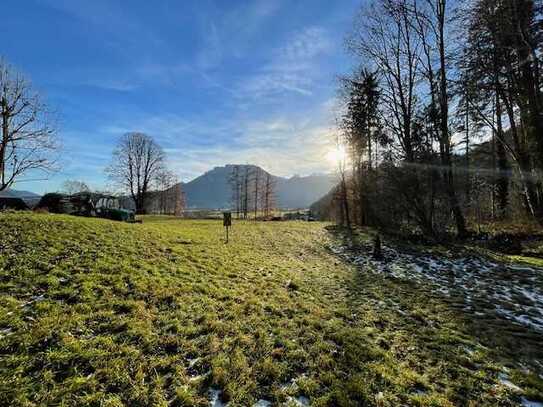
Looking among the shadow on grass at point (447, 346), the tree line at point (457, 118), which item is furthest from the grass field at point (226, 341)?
the tree line at point (457, 118)

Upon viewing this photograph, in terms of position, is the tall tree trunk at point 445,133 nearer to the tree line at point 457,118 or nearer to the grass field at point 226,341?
the tree line at point 457,118

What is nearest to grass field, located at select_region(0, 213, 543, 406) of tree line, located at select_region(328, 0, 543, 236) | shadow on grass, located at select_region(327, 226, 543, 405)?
shadow on grass, located at select_region(327, 226, 543, 405)

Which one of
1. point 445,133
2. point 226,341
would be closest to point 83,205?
point 226,341

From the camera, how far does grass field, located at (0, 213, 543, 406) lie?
3.16 m

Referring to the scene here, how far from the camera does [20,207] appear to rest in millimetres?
16500

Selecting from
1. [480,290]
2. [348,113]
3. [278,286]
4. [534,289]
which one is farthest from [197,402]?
[348,113]

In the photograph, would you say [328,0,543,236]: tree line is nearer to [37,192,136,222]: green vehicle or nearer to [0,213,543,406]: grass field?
[0,213,543,406]: grass field

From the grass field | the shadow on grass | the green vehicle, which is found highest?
the green vehicle

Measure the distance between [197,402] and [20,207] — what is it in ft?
66.6

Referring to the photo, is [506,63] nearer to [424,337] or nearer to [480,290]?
[480,290]

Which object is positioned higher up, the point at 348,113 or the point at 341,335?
the point at 348,113

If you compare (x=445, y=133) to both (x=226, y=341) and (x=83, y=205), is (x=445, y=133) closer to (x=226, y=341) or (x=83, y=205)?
(x=226, y=341)

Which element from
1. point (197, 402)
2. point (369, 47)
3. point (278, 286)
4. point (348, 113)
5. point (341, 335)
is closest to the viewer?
point (197, 402)

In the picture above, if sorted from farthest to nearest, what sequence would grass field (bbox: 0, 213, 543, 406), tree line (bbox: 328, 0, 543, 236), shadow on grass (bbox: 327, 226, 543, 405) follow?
tree line (bbox: 328, 0, 543, 236), shadow on grass (bbox: 327, 226, 543, 405), grass field (bbox: 0, 213, 543, 406)
